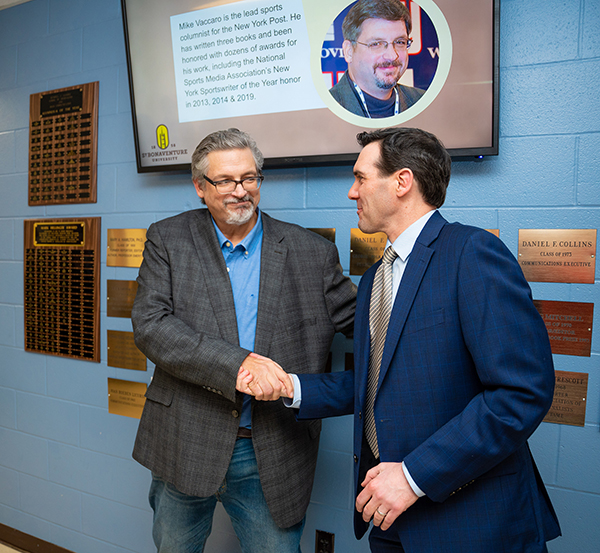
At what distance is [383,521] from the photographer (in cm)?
91

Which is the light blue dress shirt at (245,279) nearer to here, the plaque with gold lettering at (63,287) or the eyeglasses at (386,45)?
the eyeglasses at (386,45)

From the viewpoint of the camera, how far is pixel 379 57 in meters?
1.45

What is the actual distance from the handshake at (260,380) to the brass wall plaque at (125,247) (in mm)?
1034

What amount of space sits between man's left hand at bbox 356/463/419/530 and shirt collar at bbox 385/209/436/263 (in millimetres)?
484

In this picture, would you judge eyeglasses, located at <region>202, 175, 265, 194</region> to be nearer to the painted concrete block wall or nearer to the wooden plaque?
the painted concrete block wall

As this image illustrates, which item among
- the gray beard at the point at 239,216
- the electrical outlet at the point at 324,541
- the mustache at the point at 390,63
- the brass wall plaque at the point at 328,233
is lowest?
the electrical outlet at the point at 324,541

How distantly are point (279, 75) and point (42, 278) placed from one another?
5.17 ft

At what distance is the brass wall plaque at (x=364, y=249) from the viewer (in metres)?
1.58

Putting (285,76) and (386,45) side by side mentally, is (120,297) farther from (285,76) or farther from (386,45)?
(386,45)

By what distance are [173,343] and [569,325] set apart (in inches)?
48.5

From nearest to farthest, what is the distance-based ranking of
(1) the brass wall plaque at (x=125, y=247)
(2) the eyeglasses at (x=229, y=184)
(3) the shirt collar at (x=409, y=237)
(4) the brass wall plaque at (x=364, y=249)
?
(3) the shirt collar at (x=409, y=237) < (2) the eyeglasses at (x=229, y=184) < (4) the brass wall plaque at (x=364, y=249) < (1) the brass wall plaque at (x=125, y=247)

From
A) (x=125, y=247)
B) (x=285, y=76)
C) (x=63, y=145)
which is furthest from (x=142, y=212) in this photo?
(x=285, y=76)

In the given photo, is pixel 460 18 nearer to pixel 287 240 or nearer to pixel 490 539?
pixel 287 240

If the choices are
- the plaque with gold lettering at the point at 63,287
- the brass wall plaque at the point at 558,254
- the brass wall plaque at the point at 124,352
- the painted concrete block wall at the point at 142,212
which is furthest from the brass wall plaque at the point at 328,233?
the plaque with gold lettering at the point at 63,287
